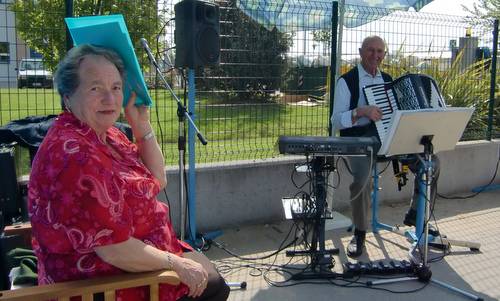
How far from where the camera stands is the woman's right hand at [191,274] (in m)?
1.96

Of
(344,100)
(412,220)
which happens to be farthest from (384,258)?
(344,100)

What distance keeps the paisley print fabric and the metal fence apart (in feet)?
6.77

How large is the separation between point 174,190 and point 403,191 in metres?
2.87

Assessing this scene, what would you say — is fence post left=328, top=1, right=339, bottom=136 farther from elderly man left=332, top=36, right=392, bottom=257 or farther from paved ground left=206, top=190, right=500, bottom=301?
paved ground left=206, top=190, right=500, bottom=301

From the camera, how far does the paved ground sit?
132 inches

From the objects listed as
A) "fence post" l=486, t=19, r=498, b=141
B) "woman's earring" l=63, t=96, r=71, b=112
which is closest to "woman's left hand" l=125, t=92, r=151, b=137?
"woman's earring" l=63, t=96, r=71, b=112

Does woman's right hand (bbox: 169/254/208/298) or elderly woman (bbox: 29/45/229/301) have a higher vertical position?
elderly woman (bbox: 29/45/229/301)

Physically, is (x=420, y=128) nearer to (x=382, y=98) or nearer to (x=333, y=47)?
(x=382, y=98)

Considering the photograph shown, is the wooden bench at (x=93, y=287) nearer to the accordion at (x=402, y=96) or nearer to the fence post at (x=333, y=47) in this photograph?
the accordion at (x=402, y=96)

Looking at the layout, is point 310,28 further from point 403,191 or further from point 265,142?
point 403,191

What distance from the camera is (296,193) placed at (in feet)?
16.0

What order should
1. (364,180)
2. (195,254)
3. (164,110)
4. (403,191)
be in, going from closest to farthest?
(195,254), (364,180), (164,110), (403,191)

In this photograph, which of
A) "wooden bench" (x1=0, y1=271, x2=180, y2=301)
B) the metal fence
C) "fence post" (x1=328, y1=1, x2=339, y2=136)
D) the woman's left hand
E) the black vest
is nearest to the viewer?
"wooden bench" (x1=0, y1=271, x2=180, y2=301)

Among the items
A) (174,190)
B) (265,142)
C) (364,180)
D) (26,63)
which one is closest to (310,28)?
(265,142)
